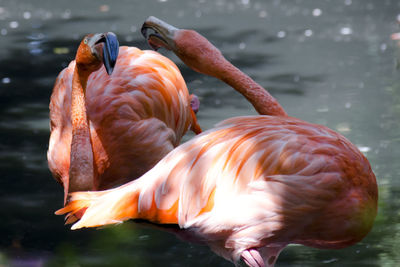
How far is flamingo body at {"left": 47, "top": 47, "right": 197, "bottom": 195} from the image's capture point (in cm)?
319

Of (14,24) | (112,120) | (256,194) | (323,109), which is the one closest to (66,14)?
(14,24)

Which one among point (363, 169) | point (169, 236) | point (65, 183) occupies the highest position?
point (363, 169)

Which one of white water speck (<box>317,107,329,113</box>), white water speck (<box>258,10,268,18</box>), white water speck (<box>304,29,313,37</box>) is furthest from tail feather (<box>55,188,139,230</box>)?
white water speck (<box>258,10,268,18</box>)

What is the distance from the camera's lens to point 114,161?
322 cm

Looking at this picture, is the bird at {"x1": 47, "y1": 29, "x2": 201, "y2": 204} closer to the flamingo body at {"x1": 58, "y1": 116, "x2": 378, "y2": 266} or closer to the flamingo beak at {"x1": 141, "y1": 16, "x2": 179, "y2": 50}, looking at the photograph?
the flamingo beak at {"x1": 141, "y1": 16, "x2": 179, "y2": 50}

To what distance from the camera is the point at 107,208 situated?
254 centimetres

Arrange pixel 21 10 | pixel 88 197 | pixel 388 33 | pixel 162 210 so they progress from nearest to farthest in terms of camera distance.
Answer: pixel 162 210 < pixel 88 197 < pixel 388 33 < pixel 21 10

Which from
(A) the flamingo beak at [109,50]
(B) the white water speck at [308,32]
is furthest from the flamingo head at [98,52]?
(B) the white water speck at [308,32]

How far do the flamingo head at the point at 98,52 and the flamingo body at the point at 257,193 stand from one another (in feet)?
1.63

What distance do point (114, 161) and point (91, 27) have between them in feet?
15.4

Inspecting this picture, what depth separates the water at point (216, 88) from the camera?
3025mm

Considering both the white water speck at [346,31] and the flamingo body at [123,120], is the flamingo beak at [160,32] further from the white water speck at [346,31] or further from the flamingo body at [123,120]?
the white water speck at [346,31]

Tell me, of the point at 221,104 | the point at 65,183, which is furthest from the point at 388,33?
the point at 65,183

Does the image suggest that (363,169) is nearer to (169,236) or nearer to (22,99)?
(169,236)
